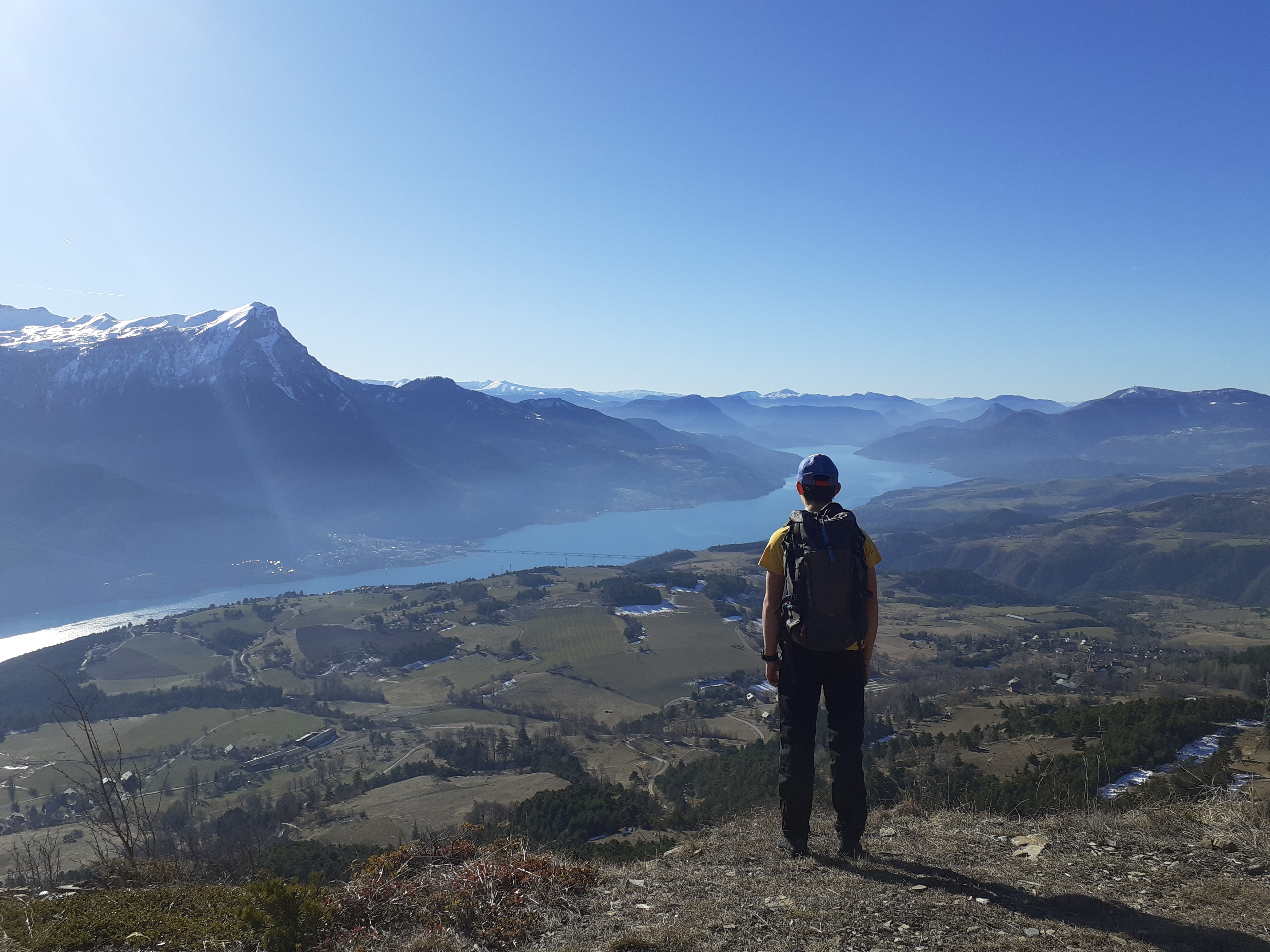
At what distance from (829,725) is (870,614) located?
76 cm

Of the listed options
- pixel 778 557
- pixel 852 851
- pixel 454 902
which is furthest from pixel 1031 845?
pixel 454 902

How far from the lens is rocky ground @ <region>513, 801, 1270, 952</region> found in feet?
10.0

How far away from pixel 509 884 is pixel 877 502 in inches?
8185

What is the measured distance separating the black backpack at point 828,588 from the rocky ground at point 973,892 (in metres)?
1.31

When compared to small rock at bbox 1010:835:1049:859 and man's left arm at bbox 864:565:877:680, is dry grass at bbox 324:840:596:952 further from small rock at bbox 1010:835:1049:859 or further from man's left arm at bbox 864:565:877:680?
small rock at bbox 1010:835:1049:859

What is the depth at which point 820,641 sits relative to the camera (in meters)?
3.87

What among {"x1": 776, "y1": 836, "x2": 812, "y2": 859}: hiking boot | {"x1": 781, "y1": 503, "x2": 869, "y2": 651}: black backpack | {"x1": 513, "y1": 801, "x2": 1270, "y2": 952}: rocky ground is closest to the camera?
{"x1": 513, "y1": 801, "x2": 1270, "y2": 952}: rocky ground

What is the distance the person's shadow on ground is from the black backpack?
1.30 meters

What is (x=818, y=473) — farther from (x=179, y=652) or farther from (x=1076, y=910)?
(x=179, y=652)

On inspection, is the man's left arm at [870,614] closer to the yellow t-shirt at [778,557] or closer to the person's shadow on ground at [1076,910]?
the yellow t-shirt at [778,557]

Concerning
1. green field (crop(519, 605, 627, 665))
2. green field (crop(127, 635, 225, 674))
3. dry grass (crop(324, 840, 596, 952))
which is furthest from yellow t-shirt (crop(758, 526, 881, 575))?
green field (crop(127, 635, 225, 674))

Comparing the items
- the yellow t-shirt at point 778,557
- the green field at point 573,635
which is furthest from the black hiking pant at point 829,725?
the green field at point 573,635

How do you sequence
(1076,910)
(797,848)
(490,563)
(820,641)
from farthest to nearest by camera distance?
(490,563) → (797,848) → (820,641) → (1076,910)

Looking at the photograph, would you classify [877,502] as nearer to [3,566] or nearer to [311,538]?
[311,538]
